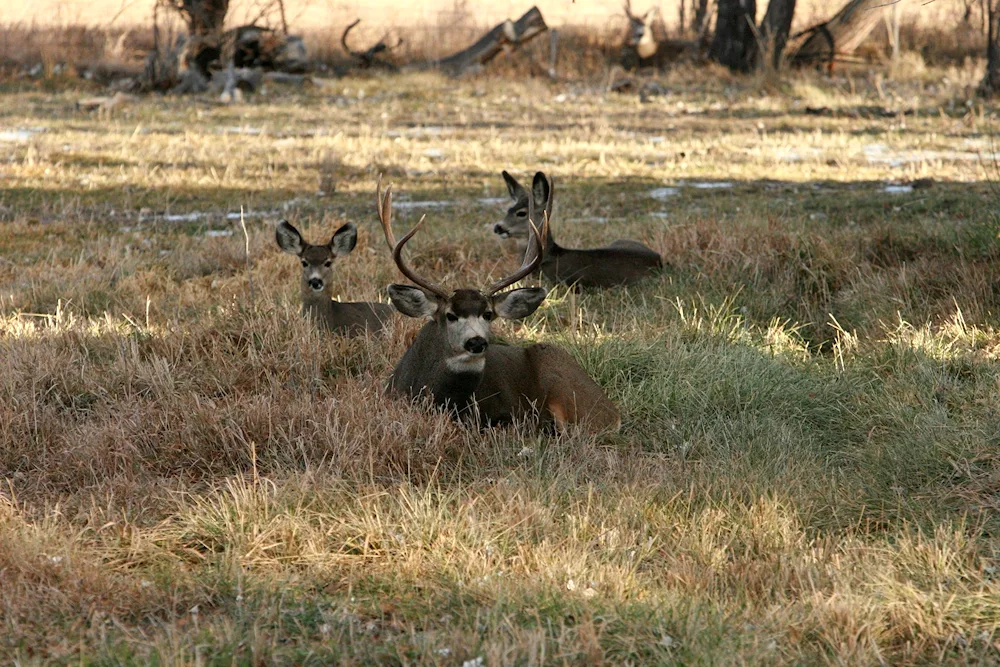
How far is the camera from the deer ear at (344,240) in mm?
7579

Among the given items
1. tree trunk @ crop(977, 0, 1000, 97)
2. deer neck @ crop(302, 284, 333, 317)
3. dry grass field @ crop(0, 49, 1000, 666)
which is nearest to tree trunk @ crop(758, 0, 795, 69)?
tree trunk @ crop(977, 0, 1000, 97)

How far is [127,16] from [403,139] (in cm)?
1988

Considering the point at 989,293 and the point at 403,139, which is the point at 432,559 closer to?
the point at 989,293

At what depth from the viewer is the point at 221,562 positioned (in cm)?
398

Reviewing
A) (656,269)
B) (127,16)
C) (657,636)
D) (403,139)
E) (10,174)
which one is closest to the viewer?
(657,636)

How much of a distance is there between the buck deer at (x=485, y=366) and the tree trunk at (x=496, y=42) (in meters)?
17.7

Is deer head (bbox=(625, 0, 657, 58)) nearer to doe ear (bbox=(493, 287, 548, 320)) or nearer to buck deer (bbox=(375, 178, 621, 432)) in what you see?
buck deer (bbox=(375, 178, 621, 432))

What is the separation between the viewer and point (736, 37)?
22.1 meters

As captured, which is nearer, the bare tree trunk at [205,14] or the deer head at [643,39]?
the bare tree trunk at [205,14]

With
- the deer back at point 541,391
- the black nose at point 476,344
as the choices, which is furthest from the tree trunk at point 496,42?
the black nose at point 476,344

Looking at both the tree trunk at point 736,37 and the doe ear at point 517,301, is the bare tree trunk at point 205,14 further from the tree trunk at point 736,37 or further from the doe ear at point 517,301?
the doe ear at point 517,301

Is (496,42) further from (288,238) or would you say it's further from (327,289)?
(327,289)

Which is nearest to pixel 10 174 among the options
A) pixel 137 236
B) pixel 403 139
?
pixel 137 236

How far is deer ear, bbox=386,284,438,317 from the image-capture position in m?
5.51
